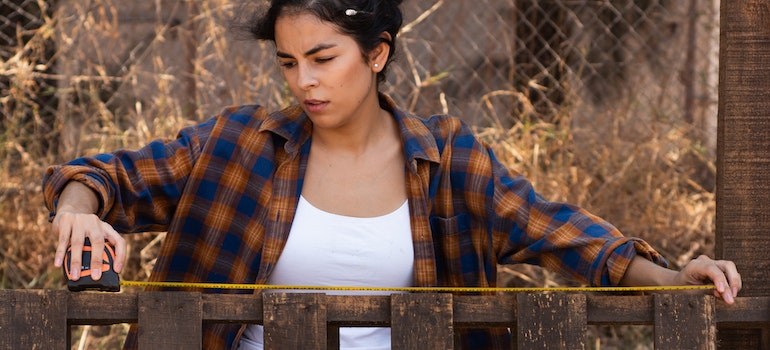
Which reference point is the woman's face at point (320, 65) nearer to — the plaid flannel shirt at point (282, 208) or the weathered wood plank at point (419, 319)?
the plaid flannel shirt at point (282, 208)

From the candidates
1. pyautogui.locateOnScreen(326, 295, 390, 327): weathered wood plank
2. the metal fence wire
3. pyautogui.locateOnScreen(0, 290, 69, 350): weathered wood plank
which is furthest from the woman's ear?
the metal fence wire

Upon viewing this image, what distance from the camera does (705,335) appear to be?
2102mm

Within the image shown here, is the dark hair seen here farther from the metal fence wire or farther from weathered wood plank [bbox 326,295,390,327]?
the metal fence wire

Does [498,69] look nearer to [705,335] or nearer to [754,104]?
[754,104]

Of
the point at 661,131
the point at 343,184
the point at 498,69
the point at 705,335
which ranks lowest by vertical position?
the point at 705,335

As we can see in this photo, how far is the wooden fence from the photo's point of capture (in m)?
A: 2.01

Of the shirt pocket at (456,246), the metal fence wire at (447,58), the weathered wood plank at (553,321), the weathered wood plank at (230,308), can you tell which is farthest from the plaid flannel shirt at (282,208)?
the metal fence wire at (447,58)

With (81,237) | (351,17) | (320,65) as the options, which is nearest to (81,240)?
(81,237)

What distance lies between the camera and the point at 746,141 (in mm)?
2494

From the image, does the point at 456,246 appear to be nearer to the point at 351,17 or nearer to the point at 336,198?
the point at 336,198

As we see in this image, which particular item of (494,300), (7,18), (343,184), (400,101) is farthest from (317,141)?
(7,18)

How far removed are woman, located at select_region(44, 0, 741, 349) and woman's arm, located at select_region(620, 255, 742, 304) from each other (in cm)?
5

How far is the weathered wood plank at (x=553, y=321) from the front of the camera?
2061 mm

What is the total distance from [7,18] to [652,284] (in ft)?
13.6
